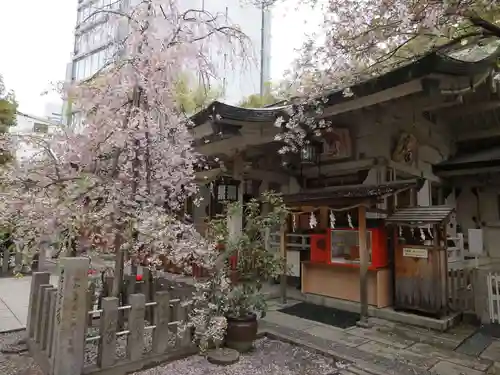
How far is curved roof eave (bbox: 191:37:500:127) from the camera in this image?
14.3ft

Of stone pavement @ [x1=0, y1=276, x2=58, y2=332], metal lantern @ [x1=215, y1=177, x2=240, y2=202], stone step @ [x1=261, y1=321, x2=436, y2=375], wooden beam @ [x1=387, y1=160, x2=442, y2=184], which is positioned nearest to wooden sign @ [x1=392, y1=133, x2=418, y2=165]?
wooden beam @ [x1=387, y1=160, x2=442, y2=184]

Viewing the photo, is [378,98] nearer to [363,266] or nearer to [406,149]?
[406,149]

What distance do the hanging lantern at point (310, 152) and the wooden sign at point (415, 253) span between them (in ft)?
8.96

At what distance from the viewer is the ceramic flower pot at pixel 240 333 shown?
14.5 ft

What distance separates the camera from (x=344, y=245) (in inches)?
283

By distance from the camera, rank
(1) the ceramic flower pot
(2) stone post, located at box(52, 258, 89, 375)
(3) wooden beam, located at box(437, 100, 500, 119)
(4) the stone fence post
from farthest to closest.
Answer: (3) wooden beam, located at box(437, 100, 500, 119)
(4) the stone fence post
(1) the ceramic flower pot
(2) stone post, located at box(52, 258, 89, 375)

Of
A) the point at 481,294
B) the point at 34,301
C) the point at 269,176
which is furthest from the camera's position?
the point at 269,176

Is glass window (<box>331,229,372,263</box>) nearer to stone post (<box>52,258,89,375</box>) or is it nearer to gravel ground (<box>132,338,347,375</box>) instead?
gravel ground (<box>132,338,347,375</box>)

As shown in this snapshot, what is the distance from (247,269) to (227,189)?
4617 millimetres

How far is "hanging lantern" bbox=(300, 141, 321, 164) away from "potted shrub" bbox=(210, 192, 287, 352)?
2.91 metres

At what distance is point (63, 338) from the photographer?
3.42 metres

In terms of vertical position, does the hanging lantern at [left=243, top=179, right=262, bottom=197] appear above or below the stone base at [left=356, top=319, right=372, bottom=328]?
above

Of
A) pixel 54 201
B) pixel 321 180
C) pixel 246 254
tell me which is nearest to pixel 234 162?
pixel 321 180

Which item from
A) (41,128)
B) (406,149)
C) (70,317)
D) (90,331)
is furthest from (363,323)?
(41,128)
